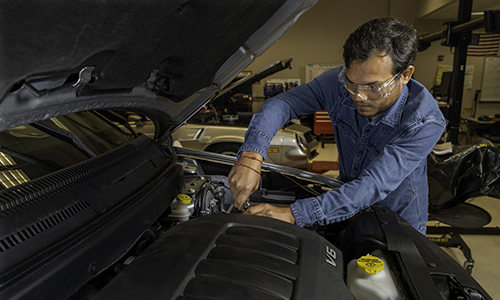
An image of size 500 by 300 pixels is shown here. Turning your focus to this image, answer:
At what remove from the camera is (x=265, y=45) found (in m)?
1.29

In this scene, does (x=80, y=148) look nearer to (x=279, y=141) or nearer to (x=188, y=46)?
(x=188, y=46)

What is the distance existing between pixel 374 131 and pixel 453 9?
7003 mm

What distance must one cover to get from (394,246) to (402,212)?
549 millimetres

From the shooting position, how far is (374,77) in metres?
1.17

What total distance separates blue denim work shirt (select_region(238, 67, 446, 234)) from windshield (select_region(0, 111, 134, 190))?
0.61 metres

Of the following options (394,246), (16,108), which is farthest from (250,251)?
(16,108)

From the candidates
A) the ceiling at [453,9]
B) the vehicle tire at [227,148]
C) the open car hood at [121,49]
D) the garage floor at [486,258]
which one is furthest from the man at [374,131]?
the ceiling at [453,9]

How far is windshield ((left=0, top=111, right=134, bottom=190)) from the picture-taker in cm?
88

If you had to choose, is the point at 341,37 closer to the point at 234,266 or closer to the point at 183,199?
the point at 183,199

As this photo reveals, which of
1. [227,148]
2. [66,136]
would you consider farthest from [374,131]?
[227,148]

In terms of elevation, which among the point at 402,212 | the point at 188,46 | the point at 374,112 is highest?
the point at 188,46

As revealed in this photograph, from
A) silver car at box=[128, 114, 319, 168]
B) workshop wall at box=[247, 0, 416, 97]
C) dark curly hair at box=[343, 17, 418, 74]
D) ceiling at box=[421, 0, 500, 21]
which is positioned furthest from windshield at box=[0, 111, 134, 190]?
workshop wall at box=[247, 0, 416, 97]

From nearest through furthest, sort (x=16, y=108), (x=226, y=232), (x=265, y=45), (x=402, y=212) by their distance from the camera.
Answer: (x=16, y=108)
(x=226, y=232)
(x=265, y=45)
(x=402, y=212)

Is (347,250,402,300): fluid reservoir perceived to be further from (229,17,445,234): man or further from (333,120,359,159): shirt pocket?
(333,120,359,159): shirt pocket
